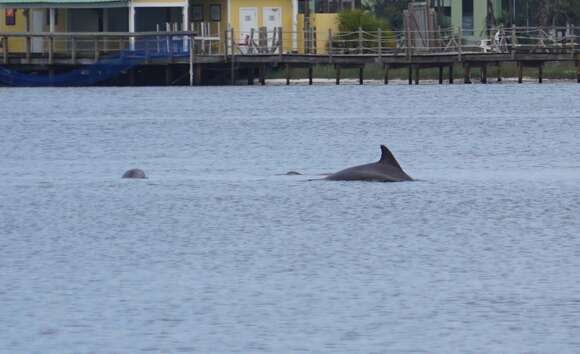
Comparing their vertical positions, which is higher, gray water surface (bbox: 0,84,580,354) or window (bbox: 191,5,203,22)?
window (bbox: 191,5,203,22)

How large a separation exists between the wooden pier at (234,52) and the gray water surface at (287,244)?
19580mm

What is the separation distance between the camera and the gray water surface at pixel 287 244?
16469 millimetres

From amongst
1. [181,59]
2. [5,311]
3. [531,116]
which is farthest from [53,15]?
[5,311]

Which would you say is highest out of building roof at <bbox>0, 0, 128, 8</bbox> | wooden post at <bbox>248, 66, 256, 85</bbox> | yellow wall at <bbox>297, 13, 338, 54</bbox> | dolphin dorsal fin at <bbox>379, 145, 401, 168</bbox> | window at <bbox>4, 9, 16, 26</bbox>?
building roof at <bbox>0, 0, 128, 8</bbox>

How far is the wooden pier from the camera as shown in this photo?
6519 cm

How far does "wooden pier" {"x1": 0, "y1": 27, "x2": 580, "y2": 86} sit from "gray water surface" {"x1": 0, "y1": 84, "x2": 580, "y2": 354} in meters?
19.6

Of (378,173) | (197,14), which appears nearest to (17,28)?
(197,14)

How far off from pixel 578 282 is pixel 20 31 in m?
53.2

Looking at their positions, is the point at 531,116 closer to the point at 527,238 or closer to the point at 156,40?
the point at 156,40

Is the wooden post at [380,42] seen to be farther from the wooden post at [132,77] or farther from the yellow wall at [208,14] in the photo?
the wooden post at [132,77]

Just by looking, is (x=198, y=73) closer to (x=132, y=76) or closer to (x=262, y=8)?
(x=132, y=76)

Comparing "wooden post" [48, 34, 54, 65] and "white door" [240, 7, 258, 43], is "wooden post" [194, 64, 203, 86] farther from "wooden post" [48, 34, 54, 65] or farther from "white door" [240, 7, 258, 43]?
"wooden post" [48, 34, 54, 65]

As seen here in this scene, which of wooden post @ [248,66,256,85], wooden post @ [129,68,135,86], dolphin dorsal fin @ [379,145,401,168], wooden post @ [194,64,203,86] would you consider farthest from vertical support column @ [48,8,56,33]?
dolphin dorsal fin @ [379,145,401,168]

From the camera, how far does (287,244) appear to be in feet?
73.7
